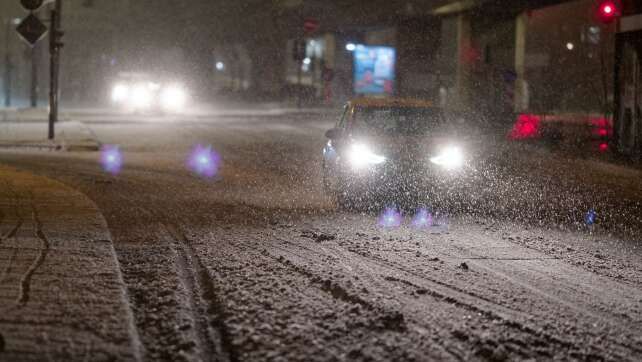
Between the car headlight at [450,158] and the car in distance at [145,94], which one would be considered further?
the car in distance at [145,94]

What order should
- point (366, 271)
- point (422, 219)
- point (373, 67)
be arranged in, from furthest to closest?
point (373, 67), point (422, 219), point (366, 271)

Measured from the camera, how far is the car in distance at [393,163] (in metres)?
13.4

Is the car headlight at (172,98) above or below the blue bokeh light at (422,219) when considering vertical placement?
above

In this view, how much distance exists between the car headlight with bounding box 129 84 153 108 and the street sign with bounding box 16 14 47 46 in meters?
25.6

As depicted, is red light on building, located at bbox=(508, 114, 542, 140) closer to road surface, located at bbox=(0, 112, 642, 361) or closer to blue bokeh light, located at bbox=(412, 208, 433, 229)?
road surface, located at bbox=(0, 112, 642, 361)

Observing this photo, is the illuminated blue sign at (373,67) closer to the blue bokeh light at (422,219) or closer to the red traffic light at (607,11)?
the red traffic light at (607,11)

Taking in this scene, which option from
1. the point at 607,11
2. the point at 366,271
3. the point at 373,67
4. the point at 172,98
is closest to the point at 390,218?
the point at 366,271

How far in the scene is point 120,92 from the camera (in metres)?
53.5

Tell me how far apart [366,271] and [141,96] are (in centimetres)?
4404

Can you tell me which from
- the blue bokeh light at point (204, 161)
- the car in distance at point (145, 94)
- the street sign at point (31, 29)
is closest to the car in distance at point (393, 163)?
the blue bokeh light at point (204, 161)

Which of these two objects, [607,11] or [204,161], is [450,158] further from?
→ [607,11]

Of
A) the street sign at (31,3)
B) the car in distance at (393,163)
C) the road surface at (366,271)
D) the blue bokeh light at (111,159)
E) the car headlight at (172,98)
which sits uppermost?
the street sign at (31,3)

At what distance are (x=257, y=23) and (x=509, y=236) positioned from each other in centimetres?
6904

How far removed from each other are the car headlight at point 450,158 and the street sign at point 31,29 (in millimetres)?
14604
